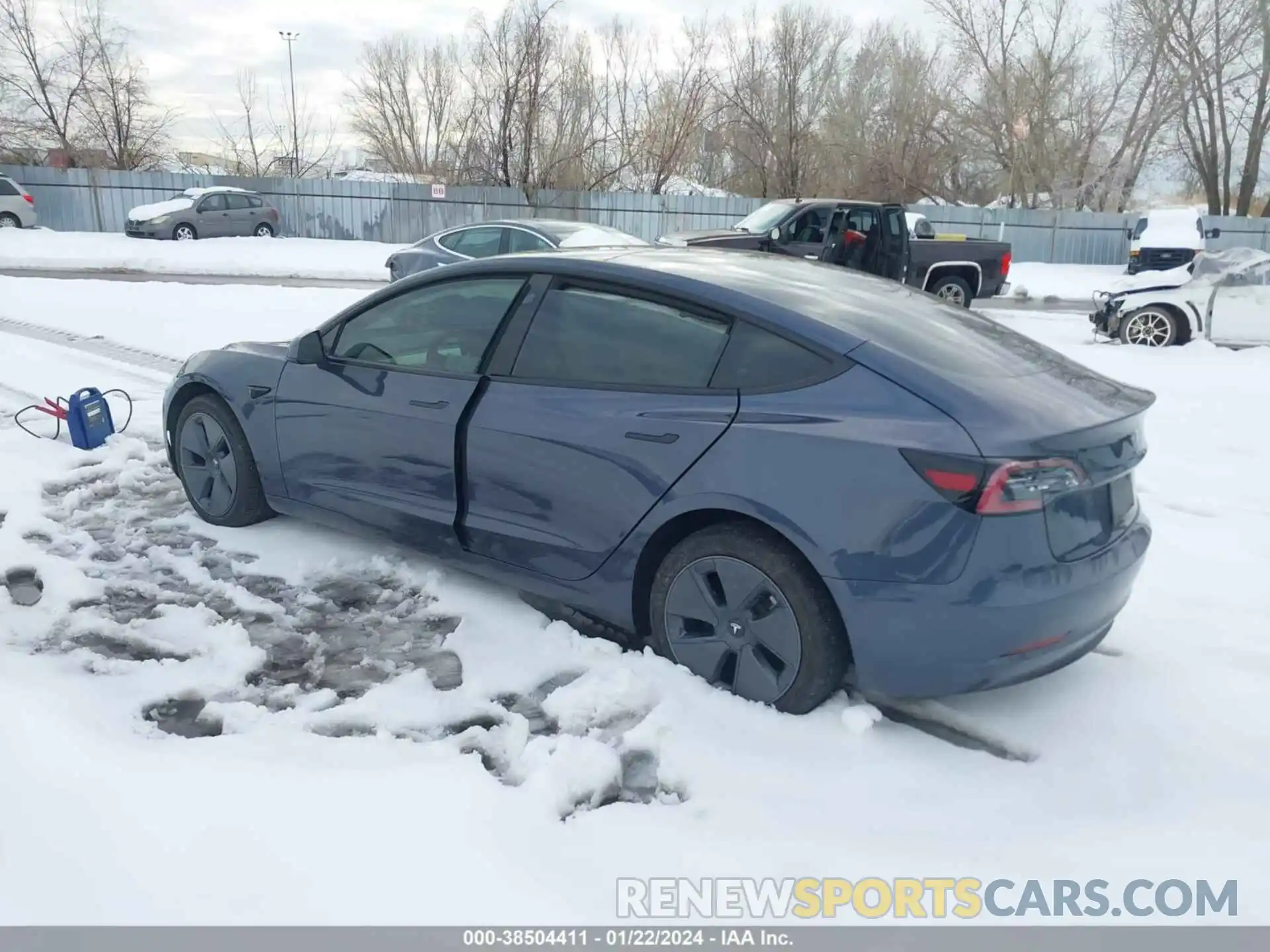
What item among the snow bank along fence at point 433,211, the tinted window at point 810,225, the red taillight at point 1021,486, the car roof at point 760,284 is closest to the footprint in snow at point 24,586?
the car roof at point 760,284

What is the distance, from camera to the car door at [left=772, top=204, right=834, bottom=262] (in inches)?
582

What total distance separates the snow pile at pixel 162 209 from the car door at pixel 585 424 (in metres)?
26.4

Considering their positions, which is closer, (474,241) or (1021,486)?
(1021,486)

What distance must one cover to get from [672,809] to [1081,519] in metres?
1.50

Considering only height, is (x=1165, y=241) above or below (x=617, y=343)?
above

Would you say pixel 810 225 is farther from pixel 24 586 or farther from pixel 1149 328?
pixel 24 586

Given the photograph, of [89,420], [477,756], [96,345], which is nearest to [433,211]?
[96,345]

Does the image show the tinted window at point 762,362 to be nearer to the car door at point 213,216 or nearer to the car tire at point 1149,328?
the car tire at point 1149,328

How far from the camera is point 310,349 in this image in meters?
4.64

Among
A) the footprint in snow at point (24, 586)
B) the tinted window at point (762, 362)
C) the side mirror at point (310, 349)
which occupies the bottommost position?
the footprint in snow at point (24, 586)

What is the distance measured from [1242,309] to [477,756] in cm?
1184

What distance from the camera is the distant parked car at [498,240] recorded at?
40.8 feet

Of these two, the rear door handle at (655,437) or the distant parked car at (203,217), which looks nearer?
the rear door handle at (655,437)
